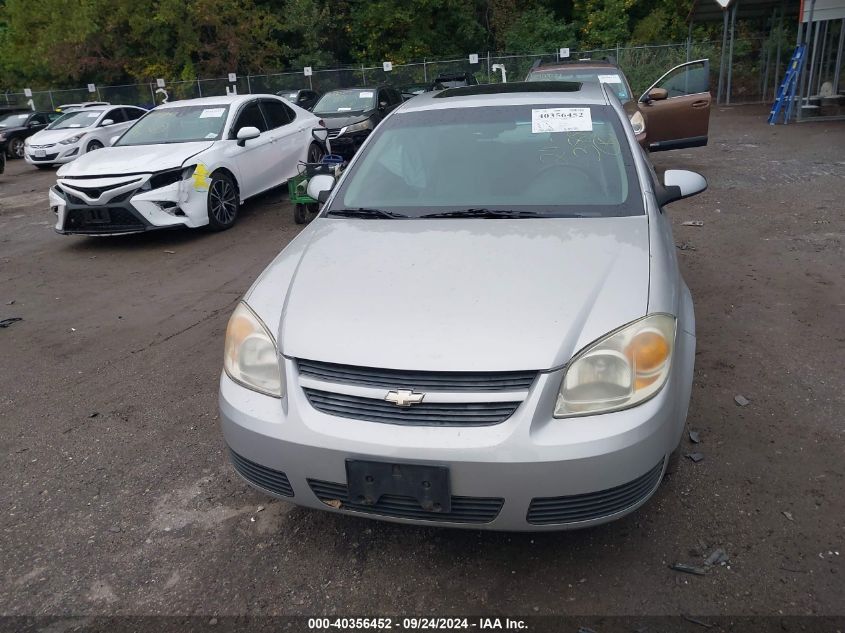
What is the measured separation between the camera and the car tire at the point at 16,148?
1955 centimetres

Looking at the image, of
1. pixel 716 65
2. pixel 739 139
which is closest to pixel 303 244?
pixel 739 139

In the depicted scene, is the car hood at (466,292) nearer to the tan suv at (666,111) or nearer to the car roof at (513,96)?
the car roof at (513,96)

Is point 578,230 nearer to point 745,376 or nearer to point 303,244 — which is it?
point 303,244

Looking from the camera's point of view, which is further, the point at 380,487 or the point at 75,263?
the point at 75,263

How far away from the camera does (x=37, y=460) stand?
3.55m

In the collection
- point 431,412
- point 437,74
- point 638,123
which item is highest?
point 437,74

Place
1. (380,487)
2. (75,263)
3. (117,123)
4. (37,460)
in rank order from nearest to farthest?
(380,487), (37,460), (75,263), (117,123)

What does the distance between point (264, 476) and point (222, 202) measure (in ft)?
21.2

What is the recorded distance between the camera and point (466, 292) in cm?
253

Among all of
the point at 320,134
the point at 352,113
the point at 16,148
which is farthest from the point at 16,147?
the point at 320,134

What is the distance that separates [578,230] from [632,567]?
1.43m

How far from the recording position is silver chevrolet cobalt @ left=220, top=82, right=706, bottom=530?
2180 mm

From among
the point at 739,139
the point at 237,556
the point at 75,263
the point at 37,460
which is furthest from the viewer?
the point at 739,139

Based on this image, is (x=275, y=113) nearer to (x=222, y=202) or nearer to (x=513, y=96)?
(x=222, y=202)
